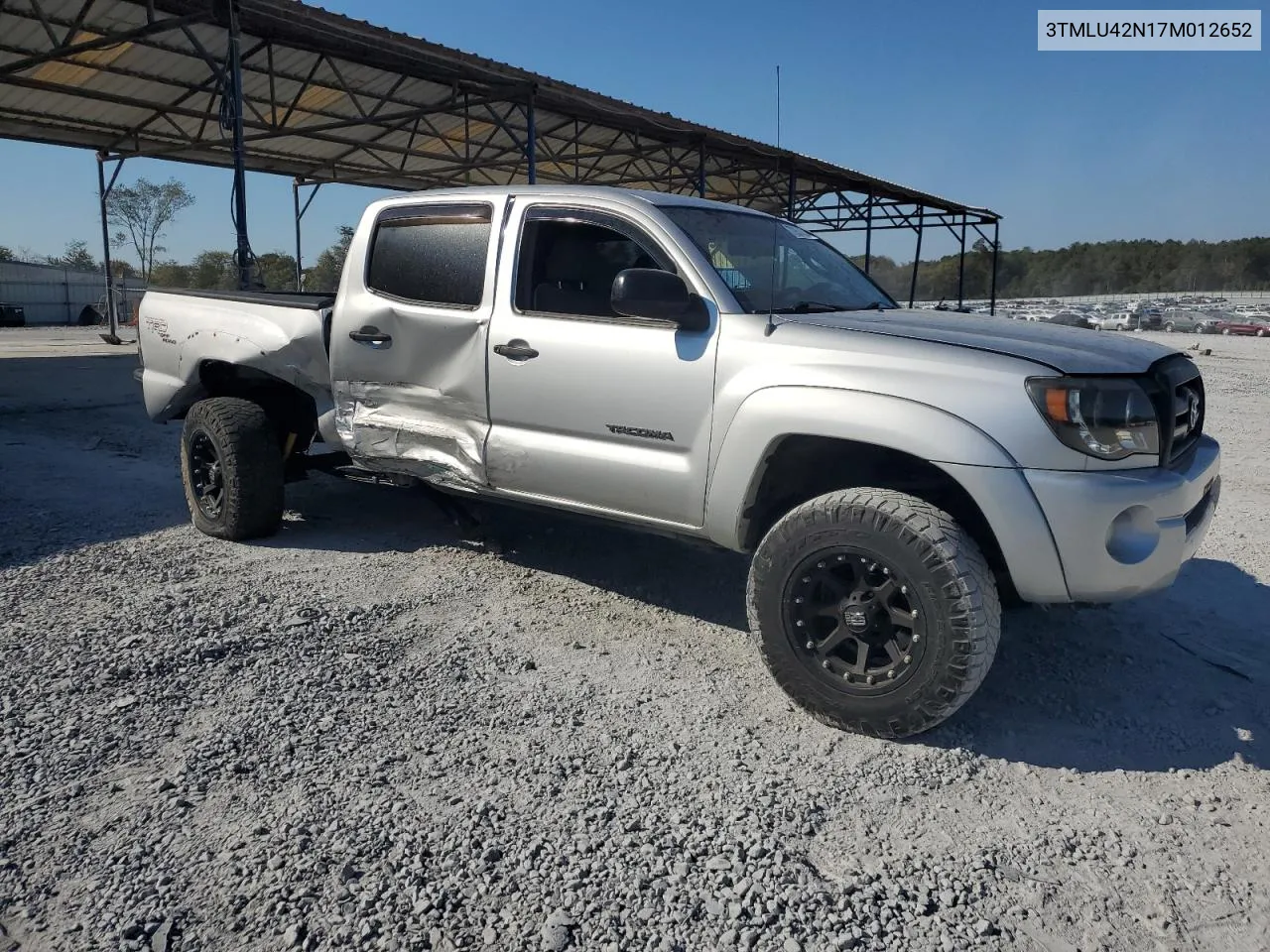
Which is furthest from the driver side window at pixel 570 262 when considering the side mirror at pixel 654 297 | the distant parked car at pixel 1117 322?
the distant parked car at pixel 1117 322

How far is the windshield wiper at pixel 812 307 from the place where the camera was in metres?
3.58

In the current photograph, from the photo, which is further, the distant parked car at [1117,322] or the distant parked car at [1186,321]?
the distant parked car at [1186,321]

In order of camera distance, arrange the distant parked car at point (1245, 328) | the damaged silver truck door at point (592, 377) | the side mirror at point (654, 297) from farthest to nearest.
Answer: the distant parked car at point (1245, 328) < the damaged silver truck door at point (592, 377) < the side mirror at point (654, 297)

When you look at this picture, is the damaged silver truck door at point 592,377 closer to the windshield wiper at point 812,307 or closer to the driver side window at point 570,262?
the driver side window at point 570,262

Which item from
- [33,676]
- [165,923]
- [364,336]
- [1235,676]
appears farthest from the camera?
[364,336]

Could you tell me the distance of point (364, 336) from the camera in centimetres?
437

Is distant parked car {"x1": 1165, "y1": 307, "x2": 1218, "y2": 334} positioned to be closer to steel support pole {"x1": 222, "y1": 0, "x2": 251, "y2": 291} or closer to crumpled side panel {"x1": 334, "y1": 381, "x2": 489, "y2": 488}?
steel support pole {"x1": 222, "y1": 0, "x2": 251, "y2": 291}

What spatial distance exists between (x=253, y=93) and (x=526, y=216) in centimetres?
1278

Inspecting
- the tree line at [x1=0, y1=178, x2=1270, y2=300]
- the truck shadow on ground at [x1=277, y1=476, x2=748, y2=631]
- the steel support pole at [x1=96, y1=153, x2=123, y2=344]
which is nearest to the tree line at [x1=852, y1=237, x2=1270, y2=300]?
the tree line at [x1=0, y1=178, x2=1270, y2=300]

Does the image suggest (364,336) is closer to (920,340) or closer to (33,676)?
(33,676)

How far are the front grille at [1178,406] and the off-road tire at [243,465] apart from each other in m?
4.23

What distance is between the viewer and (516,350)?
383 centimetres

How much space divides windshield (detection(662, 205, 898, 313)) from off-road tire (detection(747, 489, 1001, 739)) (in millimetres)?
926

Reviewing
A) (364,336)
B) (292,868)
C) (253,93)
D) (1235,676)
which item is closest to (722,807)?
(292,868)
